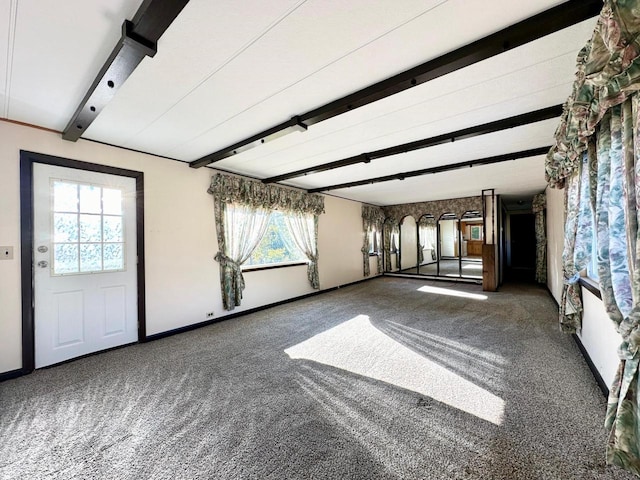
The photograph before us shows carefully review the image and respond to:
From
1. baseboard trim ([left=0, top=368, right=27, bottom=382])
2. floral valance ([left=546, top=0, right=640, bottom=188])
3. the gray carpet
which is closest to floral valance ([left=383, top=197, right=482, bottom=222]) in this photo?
the gray carpet

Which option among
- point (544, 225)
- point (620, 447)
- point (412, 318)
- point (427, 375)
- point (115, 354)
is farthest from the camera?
point (544, 225)

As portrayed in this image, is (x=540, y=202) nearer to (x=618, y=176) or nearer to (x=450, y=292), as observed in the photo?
(x=450, y=292)

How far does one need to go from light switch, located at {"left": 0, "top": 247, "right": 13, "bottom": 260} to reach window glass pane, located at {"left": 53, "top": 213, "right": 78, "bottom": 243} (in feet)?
1.04

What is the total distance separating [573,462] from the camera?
4.62 feet

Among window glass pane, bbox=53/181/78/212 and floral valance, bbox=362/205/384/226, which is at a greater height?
floral valance, bbox=362/205/384/226

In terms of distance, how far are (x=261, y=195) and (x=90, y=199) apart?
2.31m

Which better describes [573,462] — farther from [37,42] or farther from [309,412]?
[37,42]

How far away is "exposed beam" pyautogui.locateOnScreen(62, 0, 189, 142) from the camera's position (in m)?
1.23

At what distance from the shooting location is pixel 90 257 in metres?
2.91

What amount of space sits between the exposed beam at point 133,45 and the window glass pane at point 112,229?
4.72 ft

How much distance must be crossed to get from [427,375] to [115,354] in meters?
3.29

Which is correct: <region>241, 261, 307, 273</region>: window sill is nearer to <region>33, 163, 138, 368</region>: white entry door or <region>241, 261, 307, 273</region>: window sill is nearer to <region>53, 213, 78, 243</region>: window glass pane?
<region>33, 163, 138, 368</region>: white entry door

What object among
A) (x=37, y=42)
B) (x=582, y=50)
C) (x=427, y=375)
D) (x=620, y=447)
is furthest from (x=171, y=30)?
(x=427, y=375)

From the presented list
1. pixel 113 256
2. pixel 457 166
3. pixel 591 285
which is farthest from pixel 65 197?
pixel 591 285
